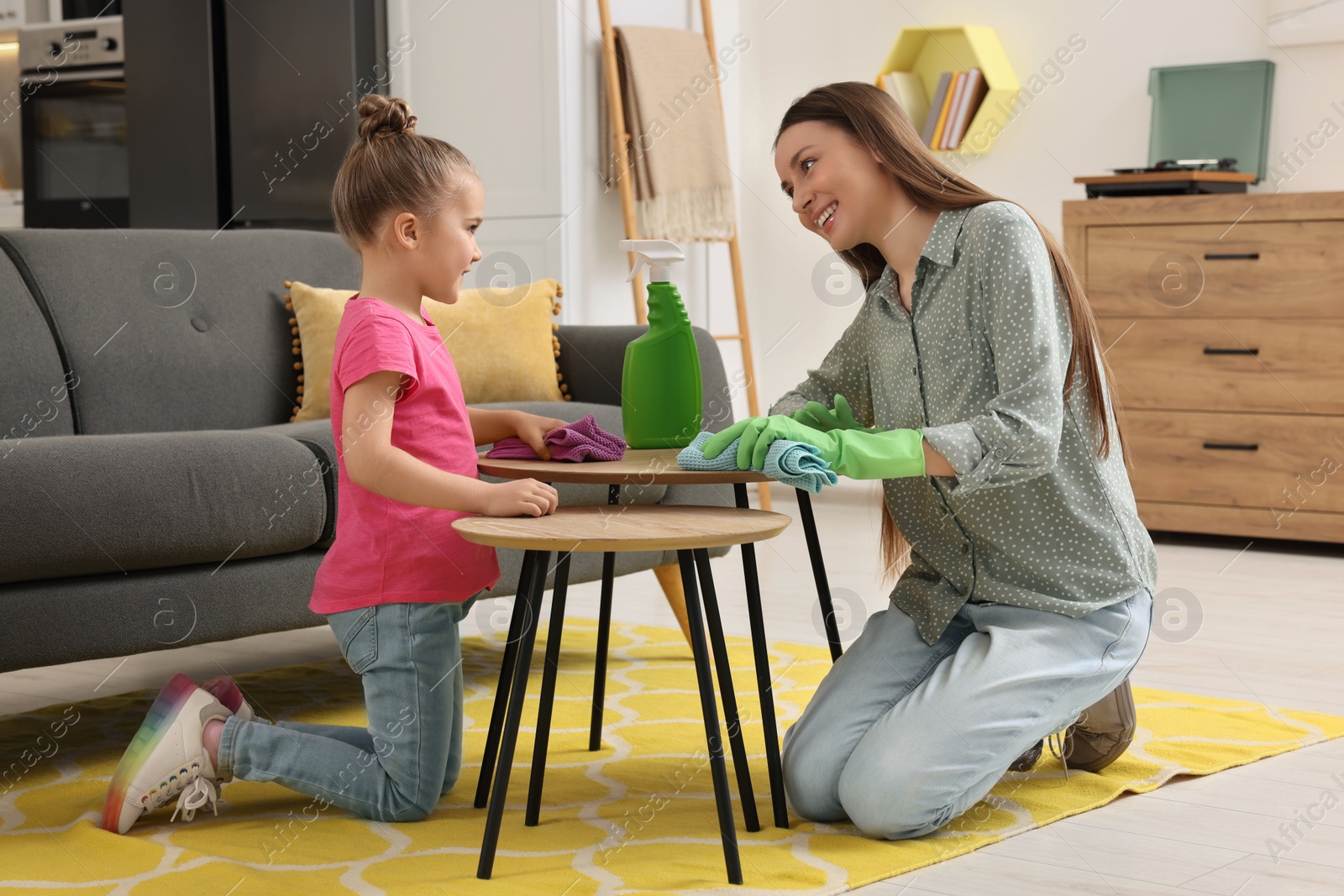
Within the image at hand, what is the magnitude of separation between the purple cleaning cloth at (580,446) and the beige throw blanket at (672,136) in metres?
2.31

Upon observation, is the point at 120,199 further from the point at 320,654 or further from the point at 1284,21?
the point at 1284,21

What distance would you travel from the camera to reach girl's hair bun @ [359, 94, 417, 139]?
156 centimetres

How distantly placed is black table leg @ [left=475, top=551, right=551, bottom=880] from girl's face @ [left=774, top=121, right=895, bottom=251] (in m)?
0.52

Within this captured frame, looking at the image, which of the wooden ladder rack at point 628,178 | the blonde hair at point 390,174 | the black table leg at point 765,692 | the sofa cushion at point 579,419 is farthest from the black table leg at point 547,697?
the wooden ladder rack at point 628,178

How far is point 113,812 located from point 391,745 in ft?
1.05

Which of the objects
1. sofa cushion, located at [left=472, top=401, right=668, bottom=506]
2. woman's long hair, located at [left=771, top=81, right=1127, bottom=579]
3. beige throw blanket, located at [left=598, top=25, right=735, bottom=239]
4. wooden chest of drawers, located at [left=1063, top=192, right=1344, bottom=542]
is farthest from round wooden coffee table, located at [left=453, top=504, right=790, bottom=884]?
beige throw blanket, located at [left=598, top=25, right=735, bottom=239]

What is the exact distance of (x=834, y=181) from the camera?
5.13ft

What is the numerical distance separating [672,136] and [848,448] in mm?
2736

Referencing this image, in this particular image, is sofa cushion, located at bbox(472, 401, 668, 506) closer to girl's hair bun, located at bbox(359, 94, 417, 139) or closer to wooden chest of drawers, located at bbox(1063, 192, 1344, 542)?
girl's hair bun, located at bbox(359, 94, 417, 139)

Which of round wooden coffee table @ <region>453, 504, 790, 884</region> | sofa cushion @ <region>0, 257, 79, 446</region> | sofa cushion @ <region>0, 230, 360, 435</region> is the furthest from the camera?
sofa cushion @ <region>0, 230, 360, 435</region>

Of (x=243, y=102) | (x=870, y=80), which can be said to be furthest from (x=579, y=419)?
(x=870, y=80)

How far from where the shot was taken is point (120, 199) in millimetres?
4184

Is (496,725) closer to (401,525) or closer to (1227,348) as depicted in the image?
(401,525)

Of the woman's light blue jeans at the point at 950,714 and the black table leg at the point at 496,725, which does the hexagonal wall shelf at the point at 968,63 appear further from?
the black table leg at the point at 496,725
